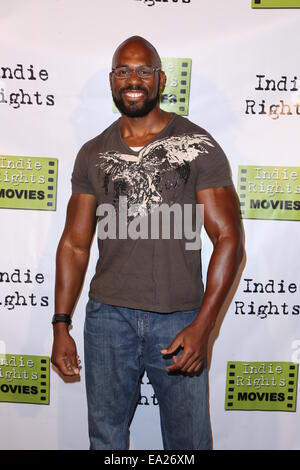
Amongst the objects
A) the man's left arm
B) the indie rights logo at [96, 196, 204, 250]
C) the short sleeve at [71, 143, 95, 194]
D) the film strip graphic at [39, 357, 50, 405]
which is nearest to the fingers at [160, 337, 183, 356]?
the man's left arm

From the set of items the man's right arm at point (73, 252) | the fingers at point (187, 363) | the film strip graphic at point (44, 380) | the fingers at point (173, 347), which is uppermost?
the man's right arm at point (73, 252)

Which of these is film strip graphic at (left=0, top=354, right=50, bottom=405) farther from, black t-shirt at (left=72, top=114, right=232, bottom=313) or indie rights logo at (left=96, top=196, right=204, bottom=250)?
indie rights logo at (left=96, top=196, right=204, bottom=250)

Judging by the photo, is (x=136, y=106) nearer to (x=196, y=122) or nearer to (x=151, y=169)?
(x=151, y=169)

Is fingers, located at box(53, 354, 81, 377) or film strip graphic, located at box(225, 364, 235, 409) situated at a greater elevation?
fingers, located at box(53, 354, 81, 377)

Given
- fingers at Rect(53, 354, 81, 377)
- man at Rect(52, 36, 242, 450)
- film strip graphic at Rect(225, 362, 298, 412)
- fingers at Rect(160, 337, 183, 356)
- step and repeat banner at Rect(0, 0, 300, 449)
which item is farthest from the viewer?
film strip graphic at Rect(225, 362, 298, 412)

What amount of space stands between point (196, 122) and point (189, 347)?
1.00 m

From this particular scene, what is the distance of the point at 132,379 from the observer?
1.82m

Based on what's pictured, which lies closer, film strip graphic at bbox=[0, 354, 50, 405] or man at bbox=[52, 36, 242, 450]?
man at bbox=[52, 36, 242, 450]

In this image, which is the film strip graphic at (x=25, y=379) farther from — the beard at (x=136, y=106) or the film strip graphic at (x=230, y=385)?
the beard at (x=136, y=106)

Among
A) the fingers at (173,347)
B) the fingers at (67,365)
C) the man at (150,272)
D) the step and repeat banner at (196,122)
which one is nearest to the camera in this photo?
the fingers at (173,347)

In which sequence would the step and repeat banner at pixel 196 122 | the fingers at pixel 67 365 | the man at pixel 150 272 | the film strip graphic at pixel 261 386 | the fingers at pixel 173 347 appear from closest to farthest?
the fingers at pixel 173 347, the man at pixel 150 272, the fingers at pixel 67 365, the step and repeat banner at pixel 196 122, the film strip graphic at pixel 261 386

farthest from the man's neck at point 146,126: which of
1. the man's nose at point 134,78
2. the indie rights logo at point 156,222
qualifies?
the indie rights logo at point 156,222

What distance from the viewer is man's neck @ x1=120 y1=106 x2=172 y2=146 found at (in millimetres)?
1848

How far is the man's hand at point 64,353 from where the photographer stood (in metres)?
1.84
